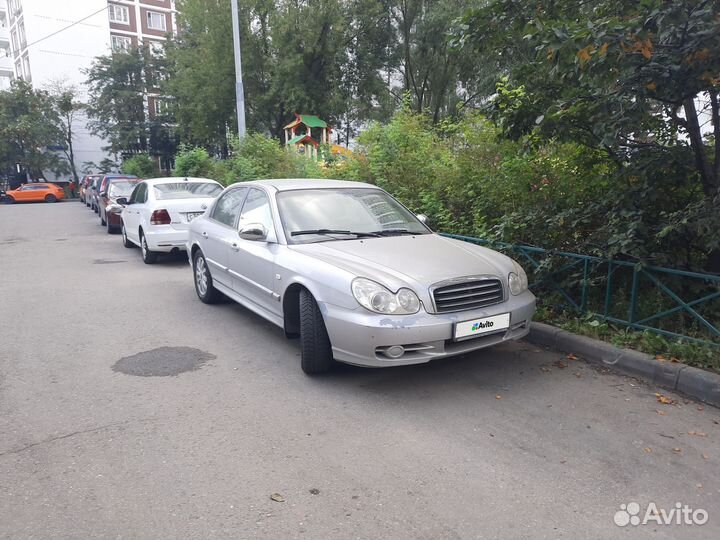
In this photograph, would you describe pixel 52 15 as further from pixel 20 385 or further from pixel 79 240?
pixel 20 385

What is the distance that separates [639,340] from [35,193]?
39.4 metres

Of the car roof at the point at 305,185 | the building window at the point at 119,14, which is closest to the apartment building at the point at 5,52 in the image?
the building window at the point at 119,14

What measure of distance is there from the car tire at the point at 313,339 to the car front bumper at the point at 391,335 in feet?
0.39

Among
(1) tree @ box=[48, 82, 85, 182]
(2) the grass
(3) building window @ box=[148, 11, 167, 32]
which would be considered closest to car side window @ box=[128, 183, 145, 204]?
(2) the grass

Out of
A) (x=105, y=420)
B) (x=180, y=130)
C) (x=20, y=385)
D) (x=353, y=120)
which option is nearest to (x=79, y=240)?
(x=20, y=385)

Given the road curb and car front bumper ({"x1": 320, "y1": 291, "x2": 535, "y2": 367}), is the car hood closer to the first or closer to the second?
car front bumper ({"x1": 320, "y1": 291, "x2": 535, "y2": 367})

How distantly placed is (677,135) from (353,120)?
2666cm

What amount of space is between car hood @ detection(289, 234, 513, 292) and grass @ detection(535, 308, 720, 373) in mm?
1084

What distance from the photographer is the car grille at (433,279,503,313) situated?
13.6ft

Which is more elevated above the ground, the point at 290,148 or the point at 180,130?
the point at 180,130

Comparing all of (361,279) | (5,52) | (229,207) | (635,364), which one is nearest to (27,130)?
(5,52)

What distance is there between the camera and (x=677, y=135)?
518cm

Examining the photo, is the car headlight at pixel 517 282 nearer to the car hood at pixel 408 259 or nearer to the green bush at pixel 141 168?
the car hood at pixel 408 259

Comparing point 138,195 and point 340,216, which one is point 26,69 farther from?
point 340,216
